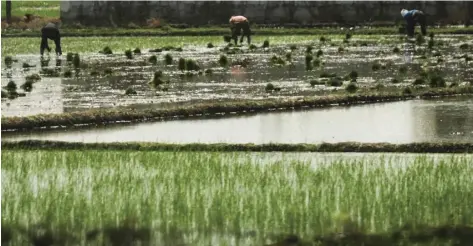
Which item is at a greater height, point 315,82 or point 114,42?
point 315,82

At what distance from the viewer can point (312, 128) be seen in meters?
9.38

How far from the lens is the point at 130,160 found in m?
7.01

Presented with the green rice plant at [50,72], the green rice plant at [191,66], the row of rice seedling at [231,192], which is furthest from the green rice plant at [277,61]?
the row of rice seedling at [231,192]

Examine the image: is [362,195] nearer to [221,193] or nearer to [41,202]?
[221,193]

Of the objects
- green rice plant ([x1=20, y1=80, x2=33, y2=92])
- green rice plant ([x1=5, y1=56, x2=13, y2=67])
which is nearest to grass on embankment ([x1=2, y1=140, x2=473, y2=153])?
green rice plant ([x1=20, y1=80, x2=33, y2=92])

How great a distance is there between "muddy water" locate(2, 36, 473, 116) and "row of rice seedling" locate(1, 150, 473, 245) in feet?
13.6

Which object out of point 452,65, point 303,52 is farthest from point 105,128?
point 303,52

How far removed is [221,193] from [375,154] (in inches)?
85.1

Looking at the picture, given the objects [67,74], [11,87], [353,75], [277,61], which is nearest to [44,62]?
[67,74]

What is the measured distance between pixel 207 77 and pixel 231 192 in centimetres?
956

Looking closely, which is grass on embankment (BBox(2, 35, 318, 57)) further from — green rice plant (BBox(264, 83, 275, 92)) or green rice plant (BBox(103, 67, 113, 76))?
green rice plant (BBox(264, 83, 275, 92))

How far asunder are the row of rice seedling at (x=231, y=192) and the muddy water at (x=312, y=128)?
1.40 metres

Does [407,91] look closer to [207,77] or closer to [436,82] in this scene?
[436,82]

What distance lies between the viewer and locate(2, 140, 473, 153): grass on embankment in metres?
7.89
